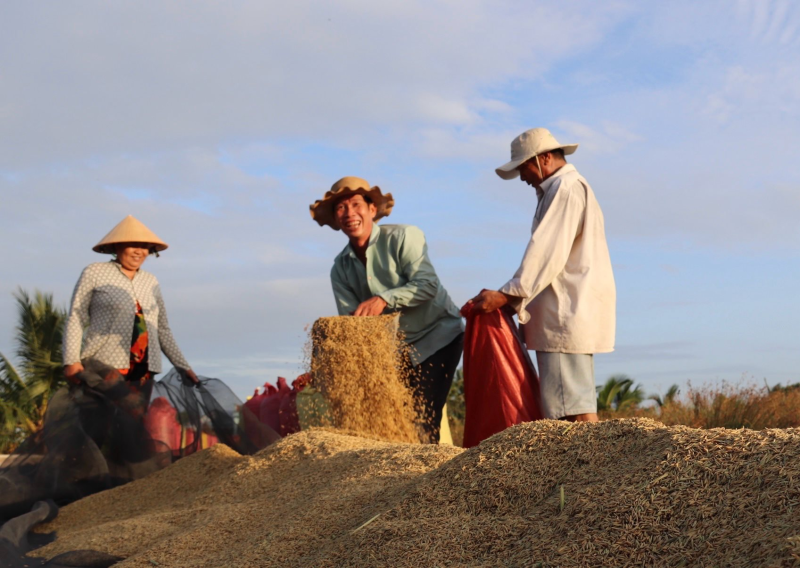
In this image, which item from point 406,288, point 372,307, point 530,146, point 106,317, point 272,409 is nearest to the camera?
point 530,146

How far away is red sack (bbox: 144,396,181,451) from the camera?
16.8ft

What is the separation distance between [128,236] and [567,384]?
355 cm

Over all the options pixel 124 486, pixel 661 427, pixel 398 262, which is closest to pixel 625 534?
pixel 661 427

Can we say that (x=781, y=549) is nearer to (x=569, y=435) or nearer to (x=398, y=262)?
(x=569, y=435)

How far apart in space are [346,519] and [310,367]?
1.89 meters

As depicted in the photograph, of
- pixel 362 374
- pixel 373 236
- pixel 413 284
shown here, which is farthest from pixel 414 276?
pixel 362 374

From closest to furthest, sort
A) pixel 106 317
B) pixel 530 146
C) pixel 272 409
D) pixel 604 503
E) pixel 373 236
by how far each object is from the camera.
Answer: pixel 604 503
pixel 530 146
pixel 373 236
pixel 106 317
pixel 272 409

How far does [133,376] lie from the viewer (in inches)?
219

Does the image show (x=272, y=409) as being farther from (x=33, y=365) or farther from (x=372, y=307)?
(x=33, y=365)

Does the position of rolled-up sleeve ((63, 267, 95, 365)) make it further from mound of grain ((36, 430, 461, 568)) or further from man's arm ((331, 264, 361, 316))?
man's arm ((331, 264, 361, 316))

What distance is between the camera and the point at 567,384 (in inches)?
150

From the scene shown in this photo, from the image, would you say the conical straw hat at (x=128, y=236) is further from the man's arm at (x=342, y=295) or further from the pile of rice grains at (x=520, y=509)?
the pile of rice grains at (x=520, y=509)

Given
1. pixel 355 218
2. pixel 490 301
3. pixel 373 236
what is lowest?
pixel 490 301

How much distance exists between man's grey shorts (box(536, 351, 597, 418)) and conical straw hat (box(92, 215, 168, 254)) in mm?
3340
